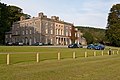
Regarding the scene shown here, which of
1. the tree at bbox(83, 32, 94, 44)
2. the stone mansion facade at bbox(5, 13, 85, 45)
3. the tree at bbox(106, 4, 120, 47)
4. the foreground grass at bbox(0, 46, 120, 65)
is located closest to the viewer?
the foreground grass at bbox(0, 46, 120, 65)

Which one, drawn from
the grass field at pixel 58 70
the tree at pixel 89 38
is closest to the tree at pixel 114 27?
the tree at pixel 89 38

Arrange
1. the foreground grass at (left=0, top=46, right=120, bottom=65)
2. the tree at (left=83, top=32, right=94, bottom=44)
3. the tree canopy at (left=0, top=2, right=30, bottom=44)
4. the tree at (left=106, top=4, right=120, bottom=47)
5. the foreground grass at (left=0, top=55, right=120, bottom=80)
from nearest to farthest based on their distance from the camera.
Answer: the foreground grass at (left=0, top=55, right=120, bottom=80)
the foreground grass at (left=0, top=46, right=120, bottom=65)
the tree at (left=106, top=4, right=120, bottom=47)
the tree canopy at (left=0, top=2, right=30, bottom=44)
the tree at (left=83, top=32, right=94, bottom=44)

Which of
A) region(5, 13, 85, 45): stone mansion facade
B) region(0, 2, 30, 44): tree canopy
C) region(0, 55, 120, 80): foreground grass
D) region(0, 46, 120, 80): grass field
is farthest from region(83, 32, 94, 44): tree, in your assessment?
region(0, 55, 120, 80): foreground grass

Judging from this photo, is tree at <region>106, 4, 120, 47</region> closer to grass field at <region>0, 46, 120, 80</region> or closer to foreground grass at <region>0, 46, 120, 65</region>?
foreground grass at <region>0, 46, 120, 65</region>

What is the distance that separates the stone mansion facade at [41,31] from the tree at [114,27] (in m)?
18.5

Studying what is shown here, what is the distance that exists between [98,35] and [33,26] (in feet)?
121

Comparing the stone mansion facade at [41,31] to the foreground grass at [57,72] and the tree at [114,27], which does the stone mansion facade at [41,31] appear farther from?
the foreground grass at [57,72]

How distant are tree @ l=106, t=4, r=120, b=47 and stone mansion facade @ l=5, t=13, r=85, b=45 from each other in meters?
18.5

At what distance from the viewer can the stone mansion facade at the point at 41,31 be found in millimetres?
100625

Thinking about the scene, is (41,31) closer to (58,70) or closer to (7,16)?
(7,16)

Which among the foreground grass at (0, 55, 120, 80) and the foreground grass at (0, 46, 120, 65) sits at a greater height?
the foreground grass at (0, 46, 120, 65)

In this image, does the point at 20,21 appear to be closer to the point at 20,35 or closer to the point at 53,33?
the point at 20,35

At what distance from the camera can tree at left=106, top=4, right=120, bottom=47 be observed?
323ft

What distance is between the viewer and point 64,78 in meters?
14.3
